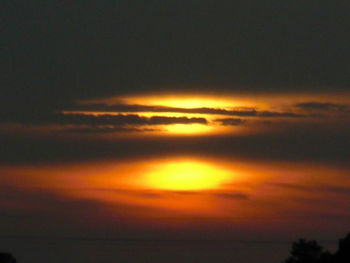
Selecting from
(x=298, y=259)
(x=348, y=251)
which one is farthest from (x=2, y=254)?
(x=348, y=251)

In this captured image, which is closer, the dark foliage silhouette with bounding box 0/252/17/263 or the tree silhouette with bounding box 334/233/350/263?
the tree silhouette with bounding box 334/233/350/263

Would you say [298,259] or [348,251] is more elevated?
[298,259]

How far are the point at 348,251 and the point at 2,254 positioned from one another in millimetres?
40178

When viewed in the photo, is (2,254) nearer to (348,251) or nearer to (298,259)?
(298,259)

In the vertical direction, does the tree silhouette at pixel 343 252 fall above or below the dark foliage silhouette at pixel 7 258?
below

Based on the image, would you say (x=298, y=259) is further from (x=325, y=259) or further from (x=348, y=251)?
(x=348, y=251)

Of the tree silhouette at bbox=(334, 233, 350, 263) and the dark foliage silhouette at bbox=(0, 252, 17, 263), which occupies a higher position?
the dark foliage silhouette at bbox=(0, 252, 17, 263)

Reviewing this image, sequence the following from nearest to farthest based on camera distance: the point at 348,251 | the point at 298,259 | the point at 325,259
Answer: the point at 348,251 → the point at 325,259 → the point at 298,259

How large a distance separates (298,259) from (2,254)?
25655mm

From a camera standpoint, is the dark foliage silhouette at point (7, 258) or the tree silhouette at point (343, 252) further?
the dark foliage silhouette at point (7, 258)

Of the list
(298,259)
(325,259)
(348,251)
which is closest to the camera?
(348,251)

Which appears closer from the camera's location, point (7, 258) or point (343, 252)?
point (343, 252)

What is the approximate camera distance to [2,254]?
125 m

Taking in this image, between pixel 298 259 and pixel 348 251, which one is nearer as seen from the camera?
pixel 348 251
